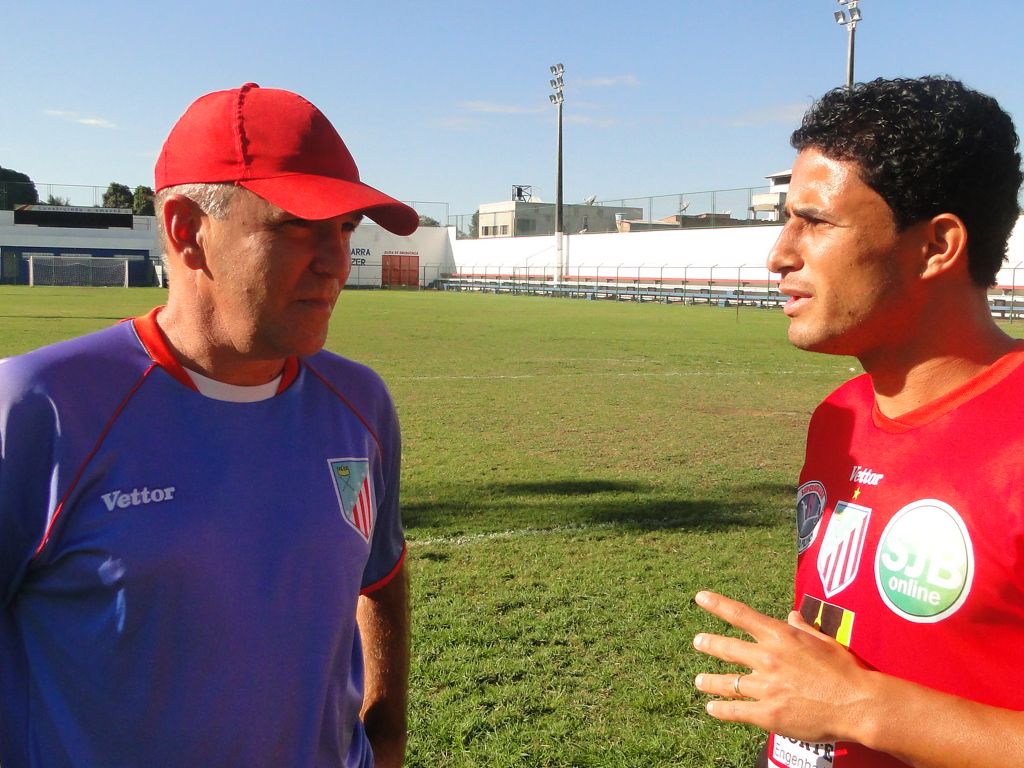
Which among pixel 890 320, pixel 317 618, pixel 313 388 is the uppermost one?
pixel 890 320

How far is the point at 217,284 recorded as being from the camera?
79.3 inches

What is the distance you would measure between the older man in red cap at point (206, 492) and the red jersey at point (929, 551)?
3.35 feet

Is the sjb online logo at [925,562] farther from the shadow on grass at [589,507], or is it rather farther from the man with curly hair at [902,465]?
the shadow on grass at [589,507]

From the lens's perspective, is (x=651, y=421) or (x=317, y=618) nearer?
(x=317, y=618)

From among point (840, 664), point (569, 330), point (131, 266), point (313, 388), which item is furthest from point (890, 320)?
point (131, 266)

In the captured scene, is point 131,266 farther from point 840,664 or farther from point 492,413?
point 840,664

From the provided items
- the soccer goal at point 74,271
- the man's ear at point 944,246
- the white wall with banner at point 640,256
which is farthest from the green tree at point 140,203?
the man's ear at point 944,246

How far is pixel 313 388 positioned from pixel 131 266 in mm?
70460

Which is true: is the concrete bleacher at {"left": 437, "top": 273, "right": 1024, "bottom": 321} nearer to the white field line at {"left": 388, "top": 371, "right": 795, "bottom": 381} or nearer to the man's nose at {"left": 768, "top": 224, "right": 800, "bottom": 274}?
the white field line at {"left": 388, "top": 371, "right": 795, "bottom": 381}

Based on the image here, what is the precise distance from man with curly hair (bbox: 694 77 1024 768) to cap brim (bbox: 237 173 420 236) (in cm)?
92

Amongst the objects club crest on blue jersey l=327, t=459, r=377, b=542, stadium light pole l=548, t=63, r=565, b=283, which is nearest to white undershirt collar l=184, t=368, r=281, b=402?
club crest on blue jersey l=327, t=459, r=377, b=542

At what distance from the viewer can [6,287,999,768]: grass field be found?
4.17 meters

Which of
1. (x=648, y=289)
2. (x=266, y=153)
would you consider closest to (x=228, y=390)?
(x=266, y=153)

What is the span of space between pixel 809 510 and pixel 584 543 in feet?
14.8
